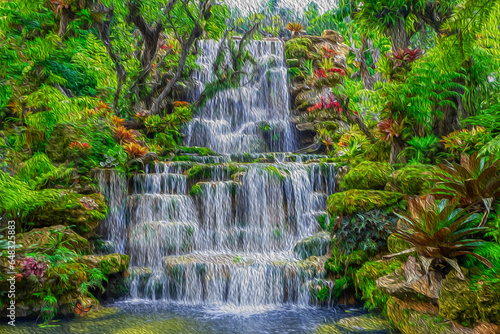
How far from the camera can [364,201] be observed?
21.6 feet

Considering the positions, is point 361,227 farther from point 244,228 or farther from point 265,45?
point 265,45

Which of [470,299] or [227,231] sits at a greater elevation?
[227,231]

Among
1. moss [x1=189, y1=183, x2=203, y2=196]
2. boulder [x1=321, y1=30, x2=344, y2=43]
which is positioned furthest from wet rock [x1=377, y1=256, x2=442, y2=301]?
boulder [x1=321, y1=30, x2=344, y2=43]

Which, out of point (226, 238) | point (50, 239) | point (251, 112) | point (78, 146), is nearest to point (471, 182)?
point (226, 238)

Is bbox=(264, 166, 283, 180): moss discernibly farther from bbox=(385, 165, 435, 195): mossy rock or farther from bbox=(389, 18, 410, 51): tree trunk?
bbox=(389, 18, 410, 51): tree trunk

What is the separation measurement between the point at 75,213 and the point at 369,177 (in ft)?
19.6

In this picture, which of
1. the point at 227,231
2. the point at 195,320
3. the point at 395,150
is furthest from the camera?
the point at 227,231

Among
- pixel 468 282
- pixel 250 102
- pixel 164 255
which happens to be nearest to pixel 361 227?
pixel 468 282

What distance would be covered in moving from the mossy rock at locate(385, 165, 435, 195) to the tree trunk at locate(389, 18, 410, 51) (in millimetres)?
3324

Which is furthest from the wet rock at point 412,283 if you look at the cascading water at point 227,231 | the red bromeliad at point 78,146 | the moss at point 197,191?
the red bromeliad at point 78,146

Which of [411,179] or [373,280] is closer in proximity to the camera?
[373,280]

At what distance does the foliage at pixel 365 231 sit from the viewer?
20.3ft

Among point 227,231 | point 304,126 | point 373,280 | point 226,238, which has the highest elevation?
point 304,126

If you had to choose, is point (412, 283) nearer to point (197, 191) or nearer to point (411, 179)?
point (411, 179)
